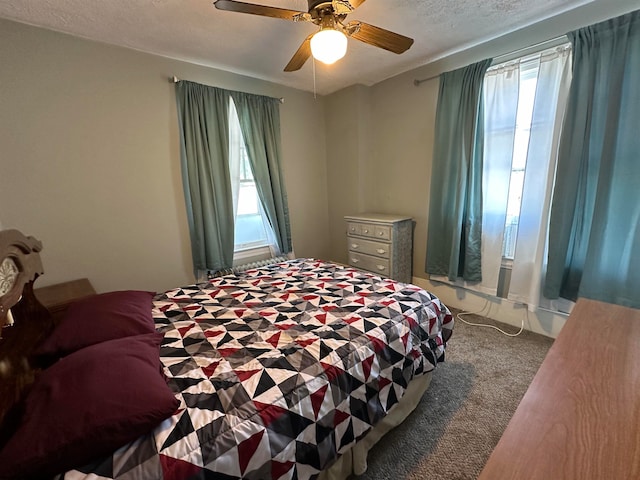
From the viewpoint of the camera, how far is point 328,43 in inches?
58.4

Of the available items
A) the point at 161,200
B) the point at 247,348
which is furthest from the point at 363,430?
the point at 161,200

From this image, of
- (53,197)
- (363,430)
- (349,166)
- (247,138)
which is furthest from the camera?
(349,166)

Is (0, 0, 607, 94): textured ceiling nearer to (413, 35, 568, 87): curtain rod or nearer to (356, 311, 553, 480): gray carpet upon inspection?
(413, 35, 568, 87): curtain rod

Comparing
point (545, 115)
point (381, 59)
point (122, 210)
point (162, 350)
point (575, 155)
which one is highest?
point (381, 59)

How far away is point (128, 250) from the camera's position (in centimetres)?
250

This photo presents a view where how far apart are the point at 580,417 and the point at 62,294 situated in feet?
9.20

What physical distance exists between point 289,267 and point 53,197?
1.86 metres

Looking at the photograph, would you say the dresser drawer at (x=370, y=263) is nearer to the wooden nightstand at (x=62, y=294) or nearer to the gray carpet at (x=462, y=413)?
the gray carpet at (x=462, y=413)

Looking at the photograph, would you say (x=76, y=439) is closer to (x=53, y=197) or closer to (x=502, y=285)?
(x=53, y=197)

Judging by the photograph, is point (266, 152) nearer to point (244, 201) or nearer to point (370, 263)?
point (244, 201)

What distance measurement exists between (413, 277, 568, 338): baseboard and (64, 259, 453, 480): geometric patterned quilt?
1.24 m

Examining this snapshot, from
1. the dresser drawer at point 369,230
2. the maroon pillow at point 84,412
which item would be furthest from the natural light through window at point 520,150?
the maroon pillow at point 84,412

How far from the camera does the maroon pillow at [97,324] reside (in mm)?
1202

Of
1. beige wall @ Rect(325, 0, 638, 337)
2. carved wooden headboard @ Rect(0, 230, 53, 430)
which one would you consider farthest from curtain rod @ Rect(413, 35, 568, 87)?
carved wooden headboard @ Rect(0, 230, 53, 430)
